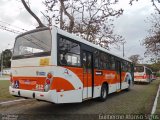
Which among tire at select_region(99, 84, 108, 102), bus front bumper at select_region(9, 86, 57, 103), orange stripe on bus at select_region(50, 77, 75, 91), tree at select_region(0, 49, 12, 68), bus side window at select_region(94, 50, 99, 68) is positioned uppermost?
tree at select_region(0, 49, 12, 68)

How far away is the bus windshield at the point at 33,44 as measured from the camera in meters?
9.16

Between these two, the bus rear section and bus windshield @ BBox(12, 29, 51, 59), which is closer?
the bus rear section

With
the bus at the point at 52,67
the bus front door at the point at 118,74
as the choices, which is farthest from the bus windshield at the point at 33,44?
the bus front door at the point at 118,74

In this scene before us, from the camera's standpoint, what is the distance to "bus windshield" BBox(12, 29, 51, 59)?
361 inches

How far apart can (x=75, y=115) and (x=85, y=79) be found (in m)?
2.06

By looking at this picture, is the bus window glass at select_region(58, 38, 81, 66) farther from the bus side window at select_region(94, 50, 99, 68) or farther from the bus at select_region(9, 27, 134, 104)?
the bus side window at select_region(94, 50, 99, 68)

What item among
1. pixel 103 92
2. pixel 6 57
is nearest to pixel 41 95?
pixel 103 92

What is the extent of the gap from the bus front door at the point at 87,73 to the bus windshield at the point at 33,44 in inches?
90.6

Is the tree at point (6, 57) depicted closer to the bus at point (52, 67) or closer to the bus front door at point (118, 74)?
the bus front door at point (118, 74)

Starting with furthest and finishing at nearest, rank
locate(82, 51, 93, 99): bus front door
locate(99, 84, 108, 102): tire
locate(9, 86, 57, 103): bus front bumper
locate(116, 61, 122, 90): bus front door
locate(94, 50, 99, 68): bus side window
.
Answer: locate(116, 61, 122, 90): bus front door → locate(99, 84, 108, 102): tire → locate(94, 50, 99, 68): bus side window → locate(82, 51, 93, 99): bus front door → locate(9, 86, 57, 103): bus front bumper

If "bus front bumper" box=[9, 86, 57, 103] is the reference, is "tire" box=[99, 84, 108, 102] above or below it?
below

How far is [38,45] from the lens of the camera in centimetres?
948

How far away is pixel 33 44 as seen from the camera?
9664 millimetres

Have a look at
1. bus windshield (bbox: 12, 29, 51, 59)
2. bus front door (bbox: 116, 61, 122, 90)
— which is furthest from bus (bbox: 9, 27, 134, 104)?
bus front door (bbox: 116, 61, 122, 90)
